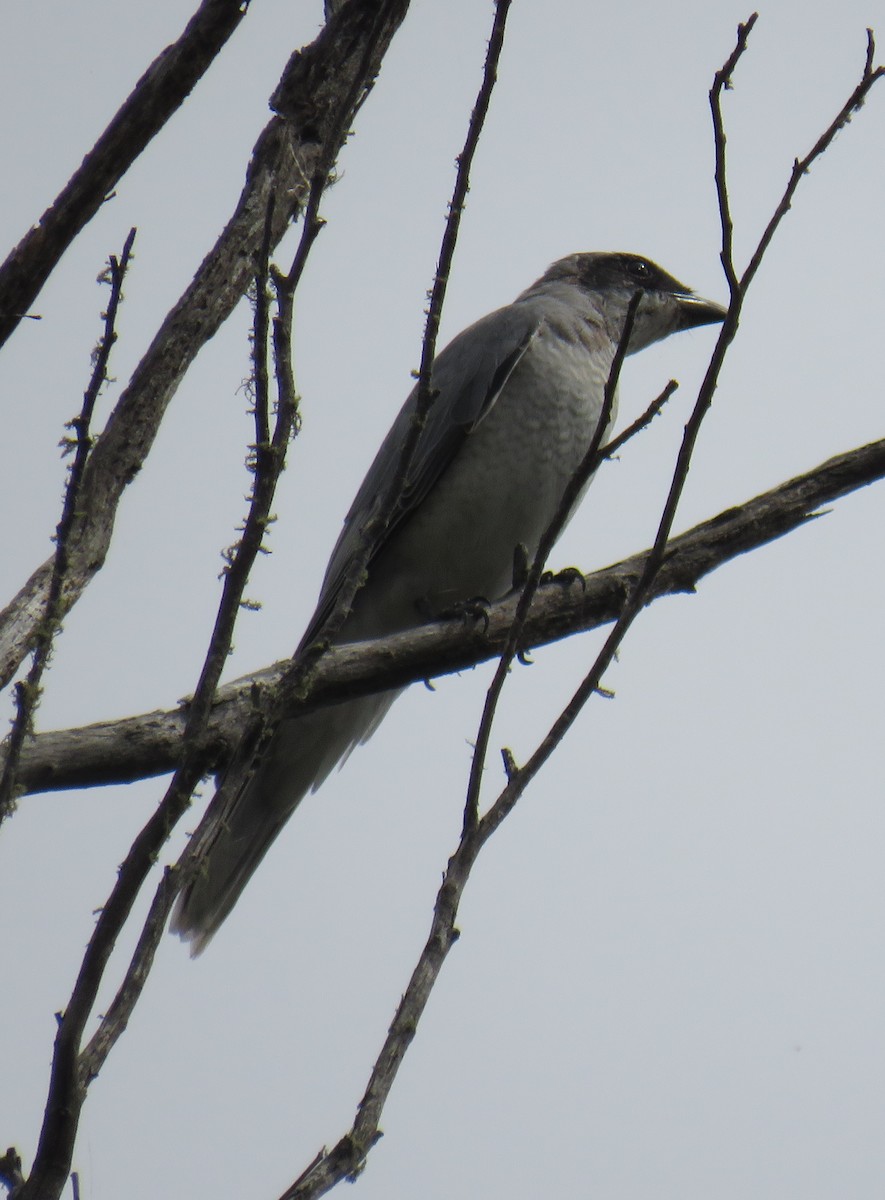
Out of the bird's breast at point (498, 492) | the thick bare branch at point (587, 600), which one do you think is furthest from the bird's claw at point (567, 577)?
the bird's breast at point (498, 492)

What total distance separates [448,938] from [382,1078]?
0.28 meters

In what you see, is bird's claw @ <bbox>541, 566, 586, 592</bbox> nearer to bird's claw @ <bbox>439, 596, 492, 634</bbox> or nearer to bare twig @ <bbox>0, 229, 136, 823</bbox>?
bird's claw @ <bbox>439, 596, 492, 634</bbox>

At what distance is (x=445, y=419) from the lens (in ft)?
17.1

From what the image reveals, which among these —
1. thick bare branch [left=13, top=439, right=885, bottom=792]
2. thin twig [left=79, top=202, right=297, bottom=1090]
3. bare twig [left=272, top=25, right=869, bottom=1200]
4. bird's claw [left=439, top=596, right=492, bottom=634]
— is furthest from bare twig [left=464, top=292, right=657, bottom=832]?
bird's claw [left=439, top=596, right=492, bottom=634]

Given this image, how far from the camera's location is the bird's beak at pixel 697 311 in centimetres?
627

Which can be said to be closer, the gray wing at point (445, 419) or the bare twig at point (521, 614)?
the bare twig at point (521, 614)

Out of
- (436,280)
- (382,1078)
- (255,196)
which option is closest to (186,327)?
(255,196)

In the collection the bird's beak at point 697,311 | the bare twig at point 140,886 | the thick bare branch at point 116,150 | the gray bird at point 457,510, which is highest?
the bird's beak at point 697,311

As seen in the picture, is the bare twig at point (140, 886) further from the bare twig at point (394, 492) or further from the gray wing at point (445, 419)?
the gray wing at point (445, 419)

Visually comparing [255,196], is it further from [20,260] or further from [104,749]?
[104,749]

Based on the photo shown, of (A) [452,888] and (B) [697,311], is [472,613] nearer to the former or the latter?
(A) [452,888]

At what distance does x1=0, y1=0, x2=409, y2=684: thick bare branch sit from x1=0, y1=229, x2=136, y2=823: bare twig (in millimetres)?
622

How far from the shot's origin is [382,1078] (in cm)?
193

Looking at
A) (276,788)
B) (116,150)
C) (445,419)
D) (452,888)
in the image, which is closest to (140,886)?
(452,888)
